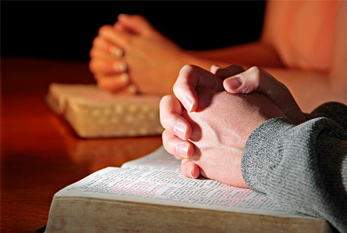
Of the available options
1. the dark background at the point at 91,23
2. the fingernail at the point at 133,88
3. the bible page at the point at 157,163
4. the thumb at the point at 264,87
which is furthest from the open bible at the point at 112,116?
the dark background at the point at 91,23

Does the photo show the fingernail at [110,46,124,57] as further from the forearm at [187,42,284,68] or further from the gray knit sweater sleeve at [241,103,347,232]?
the gray knit sweater sleeve at [241,103,347,232]

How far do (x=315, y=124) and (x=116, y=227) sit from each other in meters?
0.23

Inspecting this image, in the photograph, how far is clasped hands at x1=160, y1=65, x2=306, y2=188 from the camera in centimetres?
58

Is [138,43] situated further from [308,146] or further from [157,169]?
[308,146]

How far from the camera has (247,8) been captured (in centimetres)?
263

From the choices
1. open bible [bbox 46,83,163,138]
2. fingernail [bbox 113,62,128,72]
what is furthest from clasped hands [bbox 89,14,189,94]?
open bible [bbox 46,83,163,138]

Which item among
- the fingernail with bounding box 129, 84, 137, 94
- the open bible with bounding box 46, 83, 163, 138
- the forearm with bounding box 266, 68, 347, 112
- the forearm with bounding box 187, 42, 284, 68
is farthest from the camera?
the forearm with bounding box 187, 42, 284, 68

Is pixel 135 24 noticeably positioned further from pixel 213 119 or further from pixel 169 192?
pixel 169 192

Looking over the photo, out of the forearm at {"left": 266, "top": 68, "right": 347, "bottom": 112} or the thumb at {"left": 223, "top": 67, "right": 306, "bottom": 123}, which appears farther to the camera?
the forearm at {"left": 266, "top": 68, "right": 347, "bottom": 112}

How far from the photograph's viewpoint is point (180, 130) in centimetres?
60

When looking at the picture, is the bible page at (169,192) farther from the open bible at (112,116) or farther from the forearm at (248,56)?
the forearm at (248,56)

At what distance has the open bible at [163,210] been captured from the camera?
428 mm

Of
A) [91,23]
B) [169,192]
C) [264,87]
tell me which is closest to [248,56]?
[264,87]

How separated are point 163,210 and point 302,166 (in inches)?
5.5
